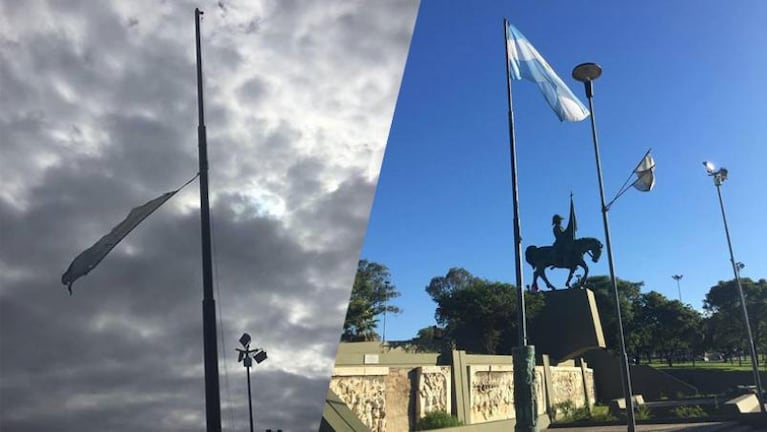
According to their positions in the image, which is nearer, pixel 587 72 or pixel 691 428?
pixel 587 72

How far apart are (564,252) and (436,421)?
22188 mm

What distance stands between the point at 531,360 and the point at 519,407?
2.36 ft

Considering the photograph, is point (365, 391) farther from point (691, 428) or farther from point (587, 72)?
Result: point (691, 428)

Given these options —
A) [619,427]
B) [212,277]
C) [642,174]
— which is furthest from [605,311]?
[212,277]

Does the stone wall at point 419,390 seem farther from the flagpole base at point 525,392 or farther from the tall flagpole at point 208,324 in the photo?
the tall flagpole at point 208,324

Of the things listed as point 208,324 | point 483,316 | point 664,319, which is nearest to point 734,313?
→ point 664,319

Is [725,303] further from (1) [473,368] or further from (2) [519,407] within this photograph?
(2) [519,407]

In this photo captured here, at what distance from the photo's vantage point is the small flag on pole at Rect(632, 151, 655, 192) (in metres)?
16.3

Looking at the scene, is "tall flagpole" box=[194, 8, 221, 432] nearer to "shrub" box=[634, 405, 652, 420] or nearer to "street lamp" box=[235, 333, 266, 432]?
"street lamp" box=[235, 333, 266, 432]

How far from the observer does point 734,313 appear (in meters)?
60.2

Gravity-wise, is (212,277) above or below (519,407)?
above

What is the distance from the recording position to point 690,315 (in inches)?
2350

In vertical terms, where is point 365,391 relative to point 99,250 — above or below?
below

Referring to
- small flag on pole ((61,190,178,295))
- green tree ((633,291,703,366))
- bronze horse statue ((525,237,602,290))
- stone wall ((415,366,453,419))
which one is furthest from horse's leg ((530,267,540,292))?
small flag on pole ((61,190,178,295))
